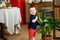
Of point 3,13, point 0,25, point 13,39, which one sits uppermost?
point 3,13

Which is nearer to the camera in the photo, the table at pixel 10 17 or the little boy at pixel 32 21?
the little boy at pixel 32 21

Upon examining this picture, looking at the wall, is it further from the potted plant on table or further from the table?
the potted plant on table

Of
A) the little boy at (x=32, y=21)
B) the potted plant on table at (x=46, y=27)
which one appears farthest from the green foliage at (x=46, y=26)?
the little boy at (x=32, y=21)

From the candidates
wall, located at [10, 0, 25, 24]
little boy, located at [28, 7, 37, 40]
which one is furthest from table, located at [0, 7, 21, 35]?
wall, located at [10, 0, 25, 24]

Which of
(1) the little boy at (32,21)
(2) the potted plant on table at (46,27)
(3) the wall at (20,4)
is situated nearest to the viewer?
(2) the potted plant on table at (46,27)

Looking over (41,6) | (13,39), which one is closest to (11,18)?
(13,39)

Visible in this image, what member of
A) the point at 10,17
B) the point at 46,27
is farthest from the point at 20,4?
the point at 46,27

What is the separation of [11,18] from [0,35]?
555 millimetres

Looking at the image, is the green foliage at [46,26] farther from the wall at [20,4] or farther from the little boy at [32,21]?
the wall at [20,4]

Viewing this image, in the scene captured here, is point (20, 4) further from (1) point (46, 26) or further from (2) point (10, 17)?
(1) point (46, 26)

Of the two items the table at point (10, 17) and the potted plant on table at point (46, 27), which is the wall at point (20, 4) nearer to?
the table at point (10, 17)

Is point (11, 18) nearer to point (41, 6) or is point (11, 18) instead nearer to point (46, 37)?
point (46, 37)

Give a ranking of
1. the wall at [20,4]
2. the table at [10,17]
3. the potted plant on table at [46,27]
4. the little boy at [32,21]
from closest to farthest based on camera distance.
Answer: the potted plant on table at [46,27] < the little boy at [32,21] < the table at [10,17] < the wall at [20,4]

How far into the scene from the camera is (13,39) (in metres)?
4.56
